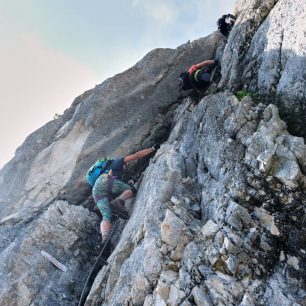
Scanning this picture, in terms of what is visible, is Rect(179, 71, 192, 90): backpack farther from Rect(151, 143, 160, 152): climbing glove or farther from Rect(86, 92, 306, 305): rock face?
Rect(86, 92, 306, 305): rock face

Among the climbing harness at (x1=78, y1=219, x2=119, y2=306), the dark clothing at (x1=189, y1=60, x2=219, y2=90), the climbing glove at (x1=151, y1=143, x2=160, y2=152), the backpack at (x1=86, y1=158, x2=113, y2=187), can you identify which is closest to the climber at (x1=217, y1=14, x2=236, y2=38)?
the dark clothing at (x1=189, y1=60, x2=219, y2=90)

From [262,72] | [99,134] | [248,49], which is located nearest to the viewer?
A: [262,72]

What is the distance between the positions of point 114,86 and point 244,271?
13127 millimetres

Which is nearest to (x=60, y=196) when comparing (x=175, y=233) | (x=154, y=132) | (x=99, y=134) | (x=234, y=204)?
(x=99, y=134)

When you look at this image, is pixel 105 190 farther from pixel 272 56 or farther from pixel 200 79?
pixel 272 56

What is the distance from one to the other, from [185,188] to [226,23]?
9.69 meters

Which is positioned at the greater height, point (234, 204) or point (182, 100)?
point (182, 100)

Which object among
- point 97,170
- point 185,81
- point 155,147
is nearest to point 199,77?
point 185,81

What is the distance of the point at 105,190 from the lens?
1683 centimetres

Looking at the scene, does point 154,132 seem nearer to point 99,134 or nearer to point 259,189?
point 99,134

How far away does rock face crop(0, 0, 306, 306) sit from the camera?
10203 mm

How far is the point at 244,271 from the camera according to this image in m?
9.98

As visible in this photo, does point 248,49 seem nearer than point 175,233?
No

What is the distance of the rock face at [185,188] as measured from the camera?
10.2 metres
